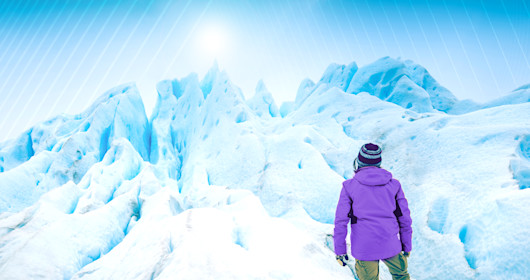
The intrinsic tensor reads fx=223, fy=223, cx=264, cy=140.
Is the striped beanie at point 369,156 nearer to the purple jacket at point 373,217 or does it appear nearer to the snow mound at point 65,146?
the purple jacket at point 373,217

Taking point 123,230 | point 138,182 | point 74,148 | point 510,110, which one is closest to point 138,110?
point 74,148

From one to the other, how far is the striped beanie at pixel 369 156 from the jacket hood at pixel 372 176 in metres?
0.09

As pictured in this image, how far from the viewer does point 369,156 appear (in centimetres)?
327

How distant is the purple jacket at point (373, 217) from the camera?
3.12m

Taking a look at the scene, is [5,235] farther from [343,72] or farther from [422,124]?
[343,72]

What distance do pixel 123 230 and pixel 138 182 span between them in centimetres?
511

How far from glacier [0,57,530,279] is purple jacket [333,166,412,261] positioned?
3195 mm

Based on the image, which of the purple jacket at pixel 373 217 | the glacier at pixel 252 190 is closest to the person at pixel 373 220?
the purple jacket at pixel 373 217

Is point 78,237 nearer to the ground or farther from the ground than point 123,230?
farther from the ground

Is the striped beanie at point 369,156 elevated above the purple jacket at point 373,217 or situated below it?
above

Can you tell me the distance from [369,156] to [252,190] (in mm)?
14636

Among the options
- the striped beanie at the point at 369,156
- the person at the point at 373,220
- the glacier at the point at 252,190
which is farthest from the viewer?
the glacier at the point at 252,190

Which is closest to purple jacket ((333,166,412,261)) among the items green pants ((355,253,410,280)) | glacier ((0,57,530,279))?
green pants ((355,253,410,280))

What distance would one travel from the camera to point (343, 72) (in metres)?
41.6
